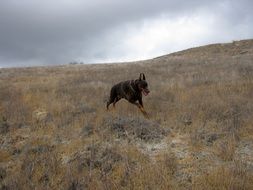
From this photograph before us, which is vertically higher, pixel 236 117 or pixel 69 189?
pixel 236 117

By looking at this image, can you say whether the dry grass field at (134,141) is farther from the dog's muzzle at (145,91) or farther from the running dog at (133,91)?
the dog's muzzle at (145,91)

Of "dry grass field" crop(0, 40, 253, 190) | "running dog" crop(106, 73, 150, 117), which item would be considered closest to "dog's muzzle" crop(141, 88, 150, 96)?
"running dog" crop(106, 73, 150, 117)

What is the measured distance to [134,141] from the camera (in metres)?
9.60

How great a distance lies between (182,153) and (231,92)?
5646 millimetres

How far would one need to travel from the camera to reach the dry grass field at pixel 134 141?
748 cm

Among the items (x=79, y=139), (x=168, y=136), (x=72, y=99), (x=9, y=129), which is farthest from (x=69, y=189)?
(x=72, y=99)

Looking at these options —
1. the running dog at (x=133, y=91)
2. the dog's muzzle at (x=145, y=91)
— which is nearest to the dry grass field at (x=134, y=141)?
the running dog at (x=133, y=91)

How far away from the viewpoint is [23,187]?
759cm

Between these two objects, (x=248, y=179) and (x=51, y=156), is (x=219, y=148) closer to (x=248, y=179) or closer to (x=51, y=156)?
(x=248, y=179)

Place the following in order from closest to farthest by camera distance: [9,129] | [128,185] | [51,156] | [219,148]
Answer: [128,185] < [219,148] < [51,156] < [9,129]

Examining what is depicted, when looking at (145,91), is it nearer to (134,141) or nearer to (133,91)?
(133,91)

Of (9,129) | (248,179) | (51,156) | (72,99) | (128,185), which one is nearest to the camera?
(248,179)

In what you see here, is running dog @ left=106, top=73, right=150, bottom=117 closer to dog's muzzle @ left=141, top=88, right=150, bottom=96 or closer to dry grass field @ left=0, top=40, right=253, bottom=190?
dog's muzzle @ left=141, top=88, right=150, bottom=96

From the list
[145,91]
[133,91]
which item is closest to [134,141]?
[145,91]
